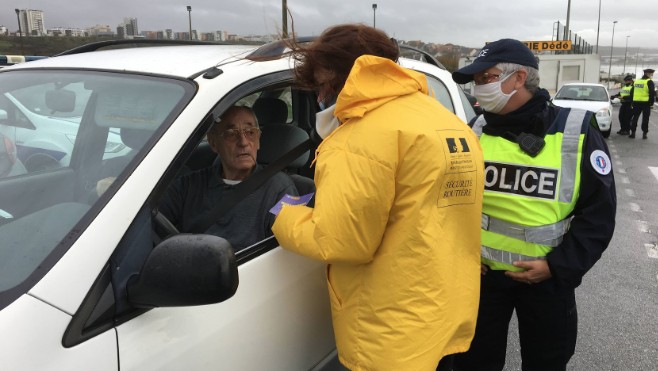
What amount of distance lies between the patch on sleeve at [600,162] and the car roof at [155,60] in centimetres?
137

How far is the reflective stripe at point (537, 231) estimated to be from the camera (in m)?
2.08

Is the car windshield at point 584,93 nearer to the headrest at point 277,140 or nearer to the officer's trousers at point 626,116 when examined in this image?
the officer's trousers at point 626,116

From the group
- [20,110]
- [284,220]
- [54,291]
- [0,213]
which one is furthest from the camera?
[20,110]

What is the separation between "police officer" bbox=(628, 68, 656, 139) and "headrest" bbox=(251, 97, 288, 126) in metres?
14.5

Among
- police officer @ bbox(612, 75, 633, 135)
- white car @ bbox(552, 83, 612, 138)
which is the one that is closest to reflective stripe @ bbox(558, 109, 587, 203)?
white car @ bbox(552, 83, 612, 138)

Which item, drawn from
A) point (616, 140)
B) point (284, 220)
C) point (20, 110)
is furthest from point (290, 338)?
point (616, 140)

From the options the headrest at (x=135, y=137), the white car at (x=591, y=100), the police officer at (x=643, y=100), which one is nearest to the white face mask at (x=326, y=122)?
the headrest at (x=135, y=137)

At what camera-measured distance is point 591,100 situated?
1526 centimetres

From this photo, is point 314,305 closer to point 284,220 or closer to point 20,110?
point 284,220

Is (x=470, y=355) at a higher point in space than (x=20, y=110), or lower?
lower

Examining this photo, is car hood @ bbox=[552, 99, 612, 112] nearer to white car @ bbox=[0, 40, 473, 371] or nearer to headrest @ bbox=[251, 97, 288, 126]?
headrest @ bbox=[251, 97, 288, 126]

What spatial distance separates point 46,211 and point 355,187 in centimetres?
83

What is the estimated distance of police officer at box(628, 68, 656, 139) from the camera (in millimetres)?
14539

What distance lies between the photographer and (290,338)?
1808 millimetres
